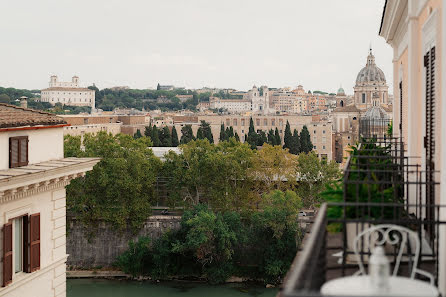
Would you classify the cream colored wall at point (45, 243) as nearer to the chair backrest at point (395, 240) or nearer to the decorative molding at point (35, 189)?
the decorative molding at point (35, 189)

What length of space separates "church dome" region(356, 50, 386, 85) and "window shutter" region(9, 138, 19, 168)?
238ft

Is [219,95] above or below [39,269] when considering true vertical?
Result: above

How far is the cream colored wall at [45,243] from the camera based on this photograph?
25.1ft

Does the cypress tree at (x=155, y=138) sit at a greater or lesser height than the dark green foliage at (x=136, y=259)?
greater

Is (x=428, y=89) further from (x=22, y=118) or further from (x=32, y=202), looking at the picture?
(x=22, y=118)

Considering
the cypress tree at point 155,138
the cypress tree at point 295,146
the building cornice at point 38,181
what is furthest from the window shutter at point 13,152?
the cypress tree at point 295,146

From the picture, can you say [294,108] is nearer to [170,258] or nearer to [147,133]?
[147,133]

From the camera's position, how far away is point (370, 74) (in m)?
77.4

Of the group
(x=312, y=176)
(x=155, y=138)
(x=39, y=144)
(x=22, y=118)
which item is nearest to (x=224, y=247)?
(x=312, y=176)

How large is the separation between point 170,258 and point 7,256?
16787 mm

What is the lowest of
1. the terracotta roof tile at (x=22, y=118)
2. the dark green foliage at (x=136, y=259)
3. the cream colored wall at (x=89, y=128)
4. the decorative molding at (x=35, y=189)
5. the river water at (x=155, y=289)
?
the river water at (x=155, y=289)

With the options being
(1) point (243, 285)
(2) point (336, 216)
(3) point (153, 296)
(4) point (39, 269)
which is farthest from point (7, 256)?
(1) point (243, 285)

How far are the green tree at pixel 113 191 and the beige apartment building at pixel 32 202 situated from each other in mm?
16612

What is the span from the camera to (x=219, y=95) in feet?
541
